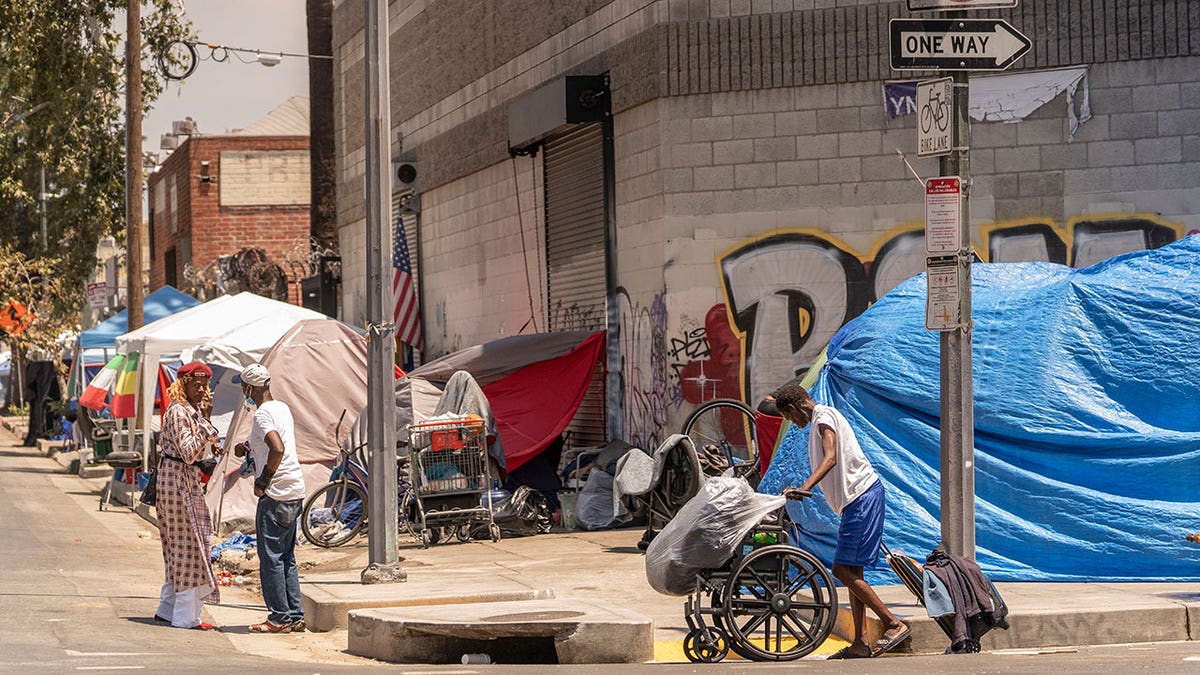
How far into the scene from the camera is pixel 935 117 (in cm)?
991

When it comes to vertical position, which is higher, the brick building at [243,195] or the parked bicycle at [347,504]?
the brick building at [243,195]

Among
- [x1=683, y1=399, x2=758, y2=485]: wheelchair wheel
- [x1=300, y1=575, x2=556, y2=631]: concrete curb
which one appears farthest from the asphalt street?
[x1=683, y1=399, x2=758, y2=485]: wheelchair wheel

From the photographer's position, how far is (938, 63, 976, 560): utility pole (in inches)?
384

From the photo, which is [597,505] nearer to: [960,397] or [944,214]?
[960,397]

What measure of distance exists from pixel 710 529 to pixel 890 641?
1.24 meters

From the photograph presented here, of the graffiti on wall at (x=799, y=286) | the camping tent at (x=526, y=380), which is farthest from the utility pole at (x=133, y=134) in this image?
the graffiti on wall at (x=799, y=286)

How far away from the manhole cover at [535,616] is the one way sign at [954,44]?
12.8ft

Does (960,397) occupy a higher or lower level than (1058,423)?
higher

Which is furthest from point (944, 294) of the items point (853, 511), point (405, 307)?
point (405, 307)

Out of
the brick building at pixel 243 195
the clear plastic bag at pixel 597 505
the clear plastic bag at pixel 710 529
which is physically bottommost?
the clear plastic bag at pixel 597 505

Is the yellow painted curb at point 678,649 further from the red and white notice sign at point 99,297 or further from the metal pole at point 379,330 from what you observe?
the red and white notice sign at point 99,297

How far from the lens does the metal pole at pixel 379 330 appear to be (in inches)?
481

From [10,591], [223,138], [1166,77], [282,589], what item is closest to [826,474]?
[282,589]

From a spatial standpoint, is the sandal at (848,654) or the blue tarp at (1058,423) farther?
the blue tarp at (1058,423)
